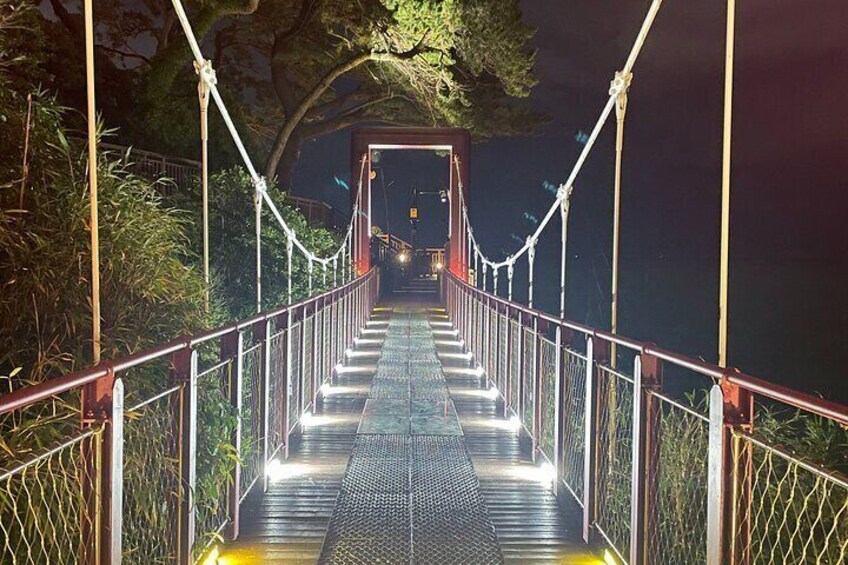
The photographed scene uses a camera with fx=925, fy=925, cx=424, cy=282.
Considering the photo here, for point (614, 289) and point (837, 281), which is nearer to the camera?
point (614, 289)

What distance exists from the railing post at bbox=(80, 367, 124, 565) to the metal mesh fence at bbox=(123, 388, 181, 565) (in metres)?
0.52

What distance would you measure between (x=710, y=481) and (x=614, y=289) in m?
1.84

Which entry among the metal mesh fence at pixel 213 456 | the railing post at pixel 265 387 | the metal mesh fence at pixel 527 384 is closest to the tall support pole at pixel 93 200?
the metal mesh fence at pixel 213 456

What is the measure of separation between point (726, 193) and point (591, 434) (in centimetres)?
109

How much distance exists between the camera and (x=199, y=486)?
2.79 metres

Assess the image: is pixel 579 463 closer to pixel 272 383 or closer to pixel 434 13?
pixel 272 383

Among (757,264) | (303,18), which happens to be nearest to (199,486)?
(303,18)

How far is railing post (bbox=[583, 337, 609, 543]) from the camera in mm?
3123

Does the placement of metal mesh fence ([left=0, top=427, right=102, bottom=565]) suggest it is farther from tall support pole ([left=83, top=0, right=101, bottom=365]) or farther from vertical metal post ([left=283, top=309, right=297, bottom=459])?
vertical metal post ([left=283, top=309, right=297, bottom=459])

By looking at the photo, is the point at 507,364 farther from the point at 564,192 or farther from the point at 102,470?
the point at 102,470

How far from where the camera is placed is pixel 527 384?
4.81m

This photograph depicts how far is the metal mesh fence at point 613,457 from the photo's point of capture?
3.01 meters

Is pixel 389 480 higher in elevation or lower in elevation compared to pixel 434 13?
lower

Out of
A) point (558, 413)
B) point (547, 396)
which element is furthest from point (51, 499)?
point (547, 396)
